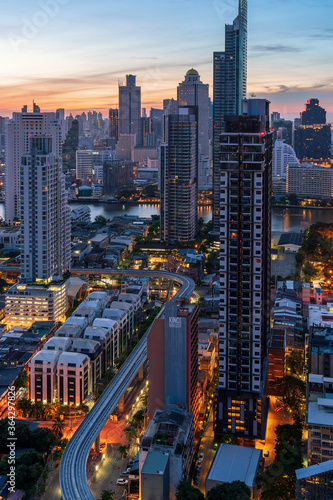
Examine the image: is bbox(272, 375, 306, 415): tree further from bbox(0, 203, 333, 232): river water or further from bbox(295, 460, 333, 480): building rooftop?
bbox(0, 203, 333, 232): river water

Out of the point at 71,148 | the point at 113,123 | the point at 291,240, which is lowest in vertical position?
the point at 291,240

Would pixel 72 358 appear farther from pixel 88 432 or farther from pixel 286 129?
pixel 286 129

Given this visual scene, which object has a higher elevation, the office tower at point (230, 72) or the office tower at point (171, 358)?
the office tower at point (230, 72)

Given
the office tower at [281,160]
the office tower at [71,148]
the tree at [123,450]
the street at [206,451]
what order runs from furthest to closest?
the office tower at [71,148] < the office tower at [281,160] < the tree at [123,450] < the street at [206,451]

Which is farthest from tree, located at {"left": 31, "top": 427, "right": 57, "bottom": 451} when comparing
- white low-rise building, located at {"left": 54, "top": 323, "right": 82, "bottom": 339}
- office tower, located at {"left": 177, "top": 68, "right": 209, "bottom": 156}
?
office tower, located at {"left": 177, "top": 68, "right": 209, "bottom": 156}

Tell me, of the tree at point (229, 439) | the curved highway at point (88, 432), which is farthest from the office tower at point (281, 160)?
the tree at point (229, 439)

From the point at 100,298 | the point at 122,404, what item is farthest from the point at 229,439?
the point at 100,298

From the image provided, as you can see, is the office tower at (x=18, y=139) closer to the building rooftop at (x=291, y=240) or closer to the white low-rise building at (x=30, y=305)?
the building rooftop at (x=291, y=240)
